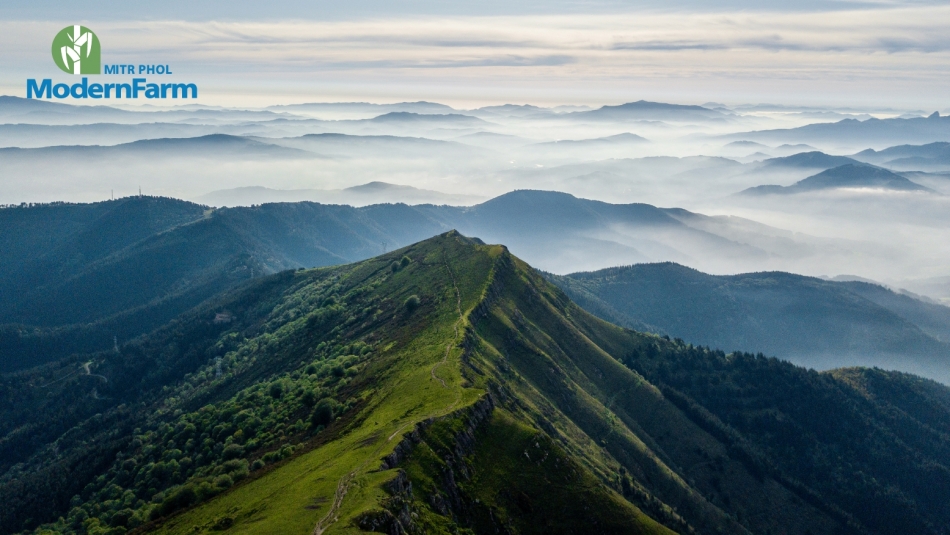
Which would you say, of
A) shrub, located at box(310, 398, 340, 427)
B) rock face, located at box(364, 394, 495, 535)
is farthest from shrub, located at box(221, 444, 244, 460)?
rock face, located at box(364, 394, 495, 535)

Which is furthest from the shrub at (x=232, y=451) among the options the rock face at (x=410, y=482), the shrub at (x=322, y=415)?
the rock face at (x=410, y=482)

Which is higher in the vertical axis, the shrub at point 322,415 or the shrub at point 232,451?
the shrub at point 322,415

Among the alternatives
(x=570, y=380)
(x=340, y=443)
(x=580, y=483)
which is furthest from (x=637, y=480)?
(x=340, y=443)

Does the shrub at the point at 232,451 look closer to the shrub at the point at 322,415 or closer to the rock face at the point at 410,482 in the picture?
the shrub at the point at 322,415

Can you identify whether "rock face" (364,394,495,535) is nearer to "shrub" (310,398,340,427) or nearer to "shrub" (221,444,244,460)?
"shrub" (310,398,340,427)

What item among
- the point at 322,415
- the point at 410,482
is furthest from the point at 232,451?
the point at 410,482

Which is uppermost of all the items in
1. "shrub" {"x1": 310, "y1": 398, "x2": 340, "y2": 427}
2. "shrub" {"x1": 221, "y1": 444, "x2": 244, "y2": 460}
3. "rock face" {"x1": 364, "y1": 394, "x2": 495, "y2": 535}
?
"rock face" {"x1": 364, "y1": 394, "x2": 495, "y2": 535}

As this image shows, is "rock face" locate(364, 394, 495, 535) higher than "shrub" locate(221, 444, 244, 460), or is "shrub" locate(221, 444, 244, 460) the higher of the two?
"rock face" locate(364, 394, 495, 535)

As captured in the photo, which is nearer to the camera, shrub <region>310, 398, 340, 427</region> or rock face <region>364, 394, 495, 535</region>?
rock face <region>364, 394, 495, 535</region>

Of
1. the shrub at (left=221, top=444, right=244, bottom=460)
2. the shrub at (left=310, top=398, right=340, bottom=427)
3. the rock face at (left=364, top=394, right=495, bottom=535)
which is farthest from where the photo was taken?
the shrub at (left=221, top=444, right=244, bottom=460)

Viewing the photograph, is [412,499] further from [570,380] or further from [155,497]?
[570,380]

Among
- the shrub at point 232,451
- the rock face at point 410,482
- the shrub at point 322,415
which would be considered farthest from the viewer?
the shrub at point 232,451
